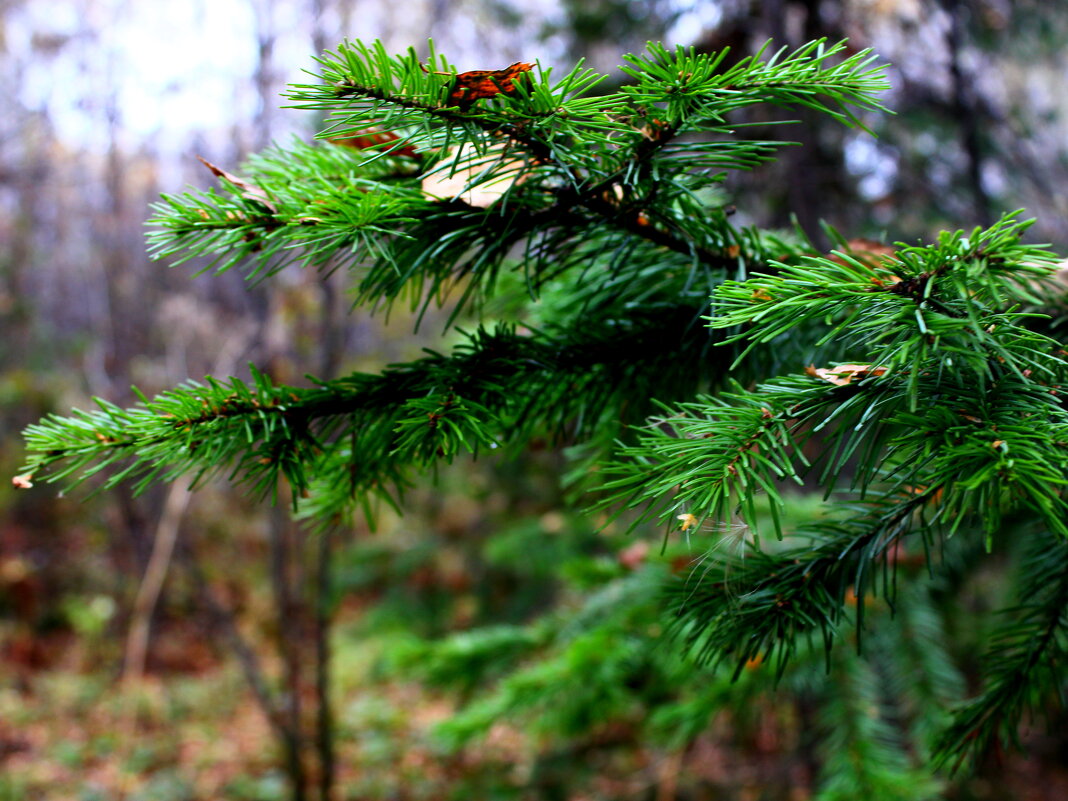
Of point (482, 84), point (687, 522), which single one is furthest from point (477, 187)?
point (687, 522)

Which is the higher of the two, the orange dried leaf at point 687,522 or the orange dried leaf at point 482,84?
the orange dried leaf at point 482,84

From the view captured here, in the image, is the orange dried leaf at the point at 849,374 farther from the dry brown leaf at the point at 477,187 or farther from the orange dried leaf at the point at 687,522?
the dry brown leaf at the point at 477,187

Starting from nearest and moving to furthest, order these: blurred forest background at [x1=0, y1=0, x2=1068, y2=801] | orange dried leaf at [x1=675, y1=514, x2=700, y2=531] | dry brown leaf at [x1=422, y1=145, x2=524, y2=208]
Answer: orange dried leaf at [x1=675, y1=514, x2=700, y2=531], dry brown leaf at [x1=422, y1=145, x2=524, y2=208], blurred forest background at [x1=0, y1=0, x2=1068, y2=801]

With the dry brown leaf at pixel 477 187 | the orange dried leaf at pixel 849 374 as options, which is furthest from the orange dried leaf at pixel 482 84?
Result: the orange dried leaf at pixel 849 374

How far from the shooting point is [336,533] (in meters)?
1.57

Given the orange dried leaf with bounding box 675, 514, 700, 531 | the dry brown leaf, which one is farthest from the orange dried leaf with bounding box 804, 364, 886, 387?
the dry brown leaf

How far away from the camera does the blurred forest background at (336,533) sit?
319 centimetres

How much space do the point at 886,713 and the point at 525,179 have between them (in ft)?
4.88

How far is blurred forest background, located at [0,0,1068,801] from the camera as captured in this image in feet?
10.5

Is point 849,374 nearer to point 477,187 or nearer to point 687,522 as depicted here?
point 687,522

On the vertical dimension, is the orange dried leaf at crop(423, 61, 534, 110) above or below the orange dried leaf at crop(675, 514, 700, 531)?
above

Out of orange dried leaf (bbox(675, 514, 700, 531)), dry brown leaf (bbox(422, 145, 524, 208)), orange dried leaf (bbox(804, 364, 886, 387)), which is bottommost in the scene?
orange dried leaf (bbox(675, 514, 700, 531))

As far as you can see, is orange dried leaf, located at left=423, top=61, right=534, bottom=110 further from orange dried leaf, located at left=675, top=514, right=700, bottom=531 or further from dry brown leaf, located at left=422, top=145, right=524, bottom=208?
orange dried leaf, located at left=675, top=514, right=700, bottom=531

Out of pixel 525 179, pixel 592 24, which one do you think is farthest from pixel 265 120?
pixel 525 179
